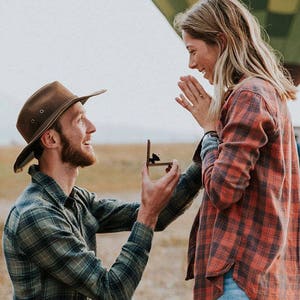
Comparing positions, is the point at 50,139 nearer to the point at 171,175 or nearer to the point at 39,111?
the point at 39,111

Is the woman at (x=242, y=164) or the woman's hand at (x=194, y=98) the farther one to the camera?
the woman's hand at (x=194, y=98)

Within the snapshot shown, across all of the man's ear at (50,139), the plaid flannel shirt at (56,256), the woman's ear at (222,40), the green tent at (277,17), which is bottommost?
the plaid flannel shirt at (56,256)

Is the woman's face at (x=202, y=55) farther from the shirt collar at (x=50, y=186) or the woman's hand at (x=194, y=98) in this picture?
the shirt collar at (x=50, y=186)

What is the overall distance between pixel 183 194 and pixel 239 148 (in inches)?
20.7

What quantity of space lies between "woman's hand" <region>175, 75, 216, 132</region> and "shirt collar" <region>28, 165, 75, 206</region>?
47cm

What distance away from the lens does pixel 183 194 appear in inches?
87.2

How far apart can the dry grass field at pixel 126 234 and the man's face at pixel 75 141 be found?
0.35ft

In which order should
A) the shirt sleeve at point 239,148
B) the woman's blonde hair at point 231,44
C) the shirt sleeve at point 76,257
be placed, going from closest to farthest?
the shirt sleeve at point 239,148 → the woman's blonde hair at point 231,44 → the shirt sleeve at point 76,257

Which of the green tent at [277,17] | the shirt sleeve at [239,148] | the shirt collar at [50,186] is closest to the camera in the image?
the shirt sleeve at [239,148]

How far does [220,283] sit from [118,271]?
0.36 metres

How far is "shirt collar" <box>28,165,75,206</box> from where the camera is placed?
214 centimetres

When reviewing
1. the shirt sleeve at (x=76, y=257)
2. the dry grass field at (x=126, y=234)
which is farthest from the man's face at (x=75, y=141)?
the shirt sleeve at (x=76, y=257)

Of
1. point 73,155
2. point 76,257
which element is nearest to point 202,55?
point 73,155

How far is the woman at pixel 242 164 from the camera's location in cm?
173
